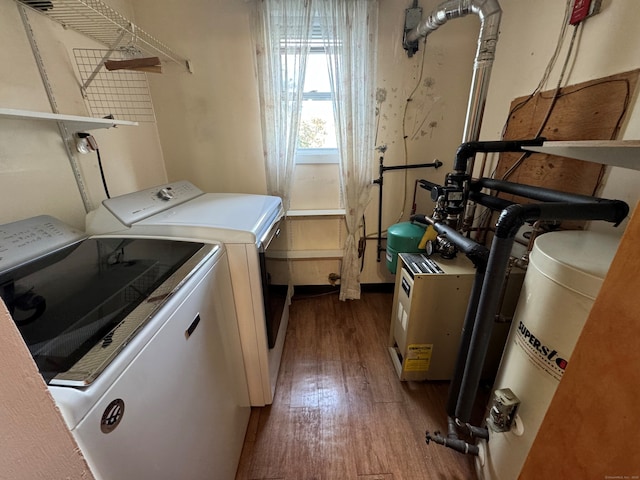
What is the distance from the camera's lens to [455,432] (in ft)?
3.98

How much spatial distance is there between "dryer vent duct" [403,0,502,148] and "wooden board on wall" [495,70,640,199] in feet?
0.85

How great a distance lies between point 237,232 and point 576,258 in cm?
114

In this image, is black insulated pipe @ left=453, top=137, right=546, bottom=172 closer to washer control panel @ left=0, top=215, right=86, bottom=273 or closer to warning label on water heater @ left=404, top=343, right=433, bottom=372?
warning label on water heater @ left=404, top=343, right=433, bottom=372

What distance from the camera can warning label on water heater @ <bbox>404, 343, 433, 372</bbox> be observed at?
1.47 metres

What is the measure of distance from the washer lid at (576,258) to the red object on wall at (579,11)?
97cm

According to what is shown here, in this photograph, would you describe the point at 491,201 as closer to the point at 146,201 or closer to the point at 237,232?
the point at 237,232

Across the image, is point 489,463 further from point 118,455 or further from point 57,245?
point 57,245

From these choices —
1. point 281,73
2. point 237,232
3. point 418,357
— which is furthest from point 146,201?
point 418,357

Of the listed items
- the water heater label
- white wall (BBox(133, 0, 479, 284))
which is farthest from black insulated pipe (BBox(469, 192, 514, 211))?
white wall (BBox(133, 0, 479, 284))

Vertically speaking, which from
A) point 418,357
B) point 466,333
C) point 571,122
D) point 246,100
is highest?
point 246,100

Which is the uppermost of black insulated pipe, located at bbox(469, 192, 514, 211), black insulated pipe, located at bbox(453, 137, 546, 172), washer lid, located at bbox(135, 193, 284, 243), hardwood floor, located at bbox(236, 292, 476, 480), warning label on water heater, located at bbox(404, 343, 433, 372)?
black insulated pipe, located at bbox(453, 137, 546, 172)

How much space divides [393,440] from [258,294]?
0.99m

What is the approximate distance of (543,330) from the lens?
778 mm

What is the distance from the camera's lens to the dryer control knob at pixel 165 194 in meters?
1.47
